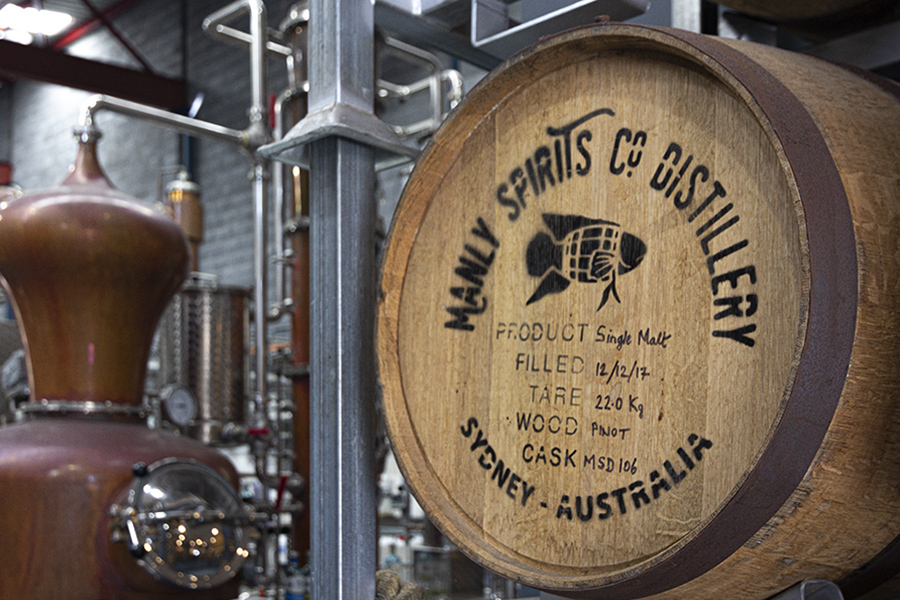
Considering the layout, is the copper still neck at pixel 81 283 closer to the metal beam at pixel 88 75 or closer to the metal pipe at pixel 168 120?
the metal pipe at pixel 168 120

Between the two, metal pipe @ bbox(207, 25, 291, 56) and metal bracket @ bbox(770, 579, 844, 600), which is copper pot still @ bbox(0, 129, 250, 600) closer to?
metal pipe @ bbox(207, 25, 291, 56)

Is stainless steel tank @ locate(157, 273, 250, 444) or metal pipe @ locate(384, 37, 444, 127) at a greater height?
metal pipe @ locate(384, 37, 444, 127)

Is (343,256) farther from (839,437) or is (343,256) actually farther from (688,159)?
(839,437)

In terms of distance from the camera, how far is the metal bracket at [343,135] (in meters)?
1.31

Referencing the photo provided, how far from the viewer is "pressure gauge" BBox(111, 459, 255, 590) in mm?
2131

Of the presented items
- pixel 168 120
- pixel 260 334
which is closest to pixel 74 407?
pixel 260 334

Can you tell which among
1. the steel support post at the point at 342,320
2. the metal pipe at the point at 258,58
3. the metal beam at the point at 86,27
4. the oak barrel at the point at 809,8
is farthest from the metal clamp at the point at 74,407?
the metal beam at the point at 86,27

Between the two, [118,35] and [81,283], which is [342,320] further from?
[118,35]

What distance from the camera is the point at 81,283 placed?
7.70 ft

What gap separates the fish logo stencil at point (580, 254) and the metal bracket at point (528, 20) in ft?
1.22

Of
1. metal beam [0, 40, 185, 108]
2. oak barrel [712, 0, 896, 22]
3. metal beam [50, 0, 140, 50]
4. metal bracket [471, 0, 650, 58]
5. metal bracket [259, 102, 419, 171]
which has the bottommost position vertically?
metal bracket [259, 102, 419, 171]

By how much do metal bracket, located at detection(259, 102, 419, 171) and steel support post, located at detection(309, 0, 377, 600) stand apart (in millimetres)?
21

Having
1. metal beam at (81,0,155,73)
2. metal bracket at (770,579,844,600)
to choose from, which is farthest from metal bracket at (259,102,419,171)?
metal beam at (81,0,155,73)

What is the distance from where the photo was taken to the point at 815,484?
31.8 inches
